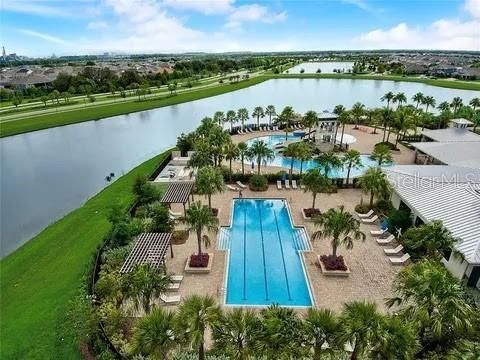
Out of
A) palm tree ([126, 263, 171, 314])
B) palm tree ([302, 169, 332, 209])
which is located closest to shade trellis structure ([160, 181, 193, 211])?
palm tree ([302, 169, 332, 209])

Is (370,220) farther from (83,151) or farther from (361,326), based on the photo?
(83,151)

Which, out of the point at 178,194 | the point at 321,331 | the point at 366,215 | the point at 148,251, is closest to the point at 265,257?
the point at 148,251

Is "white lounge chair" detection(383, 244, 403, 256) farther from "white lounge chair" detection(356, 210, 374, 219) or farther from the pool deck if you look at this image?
"white lounge chair" detection(356, 210, 374, 219)

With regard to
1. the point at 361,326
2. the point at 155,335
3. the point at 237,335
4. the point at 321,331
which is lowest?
the point at 237,335

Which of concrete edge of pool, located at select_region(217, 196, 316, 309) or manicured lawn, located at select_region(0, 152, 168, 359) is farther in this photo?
concrete edge of pool, located at select_region(217, 196, 316, 309)

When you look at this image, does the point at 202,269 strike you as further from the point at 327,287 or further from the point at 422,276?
the point at 422,276

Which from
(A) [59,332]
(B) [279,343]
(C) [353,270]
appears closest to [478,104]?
(C) [353,270]
